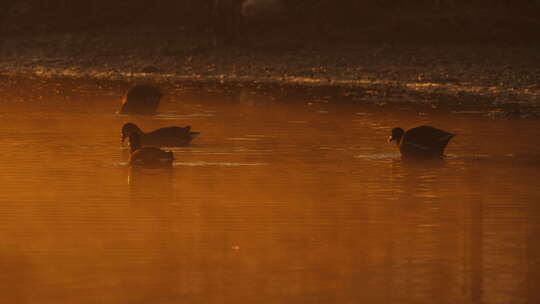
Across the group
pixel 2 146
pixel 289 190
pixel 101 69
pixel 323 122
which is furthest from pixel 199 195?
pixel 101 69

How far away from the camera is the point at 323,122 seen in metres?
20.2

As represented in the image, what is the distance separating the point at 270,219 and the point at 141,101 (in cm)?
1041

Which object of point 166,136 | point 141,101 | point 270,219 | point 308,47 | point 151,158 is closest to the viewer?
point 270,219

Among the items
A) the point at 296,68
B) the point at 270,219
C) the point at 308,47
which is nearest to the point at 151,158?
the point at 270,219

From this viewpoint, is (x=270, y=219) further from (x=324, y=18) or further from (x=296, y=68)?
Result: (x=324, y=18)

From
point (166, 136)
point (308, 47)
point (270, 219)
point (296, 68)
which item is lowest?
point (270, 219)

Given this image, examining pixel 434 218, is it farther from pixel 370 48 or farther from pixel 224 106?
pixel 370 48

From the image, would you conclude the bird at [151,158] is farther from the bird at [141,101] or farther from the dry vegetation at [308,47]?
the dry vegetation at [308,47]

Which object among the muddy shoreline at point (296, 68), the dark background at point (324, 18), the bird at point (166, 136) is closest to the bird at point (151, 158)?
the bird at point (166, 136)

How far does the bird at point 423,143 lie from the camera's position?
50.5 feet

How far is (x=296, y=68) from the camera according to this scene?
106ft

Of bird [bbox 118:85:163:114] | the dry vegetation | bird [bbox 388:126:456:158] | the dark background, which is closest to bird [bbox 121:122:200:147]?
bird [bbox 388:126:456:158]

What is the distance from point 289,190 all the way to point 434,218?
199cm

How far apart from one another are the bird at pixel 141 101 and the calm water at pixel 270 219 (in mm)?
2469
